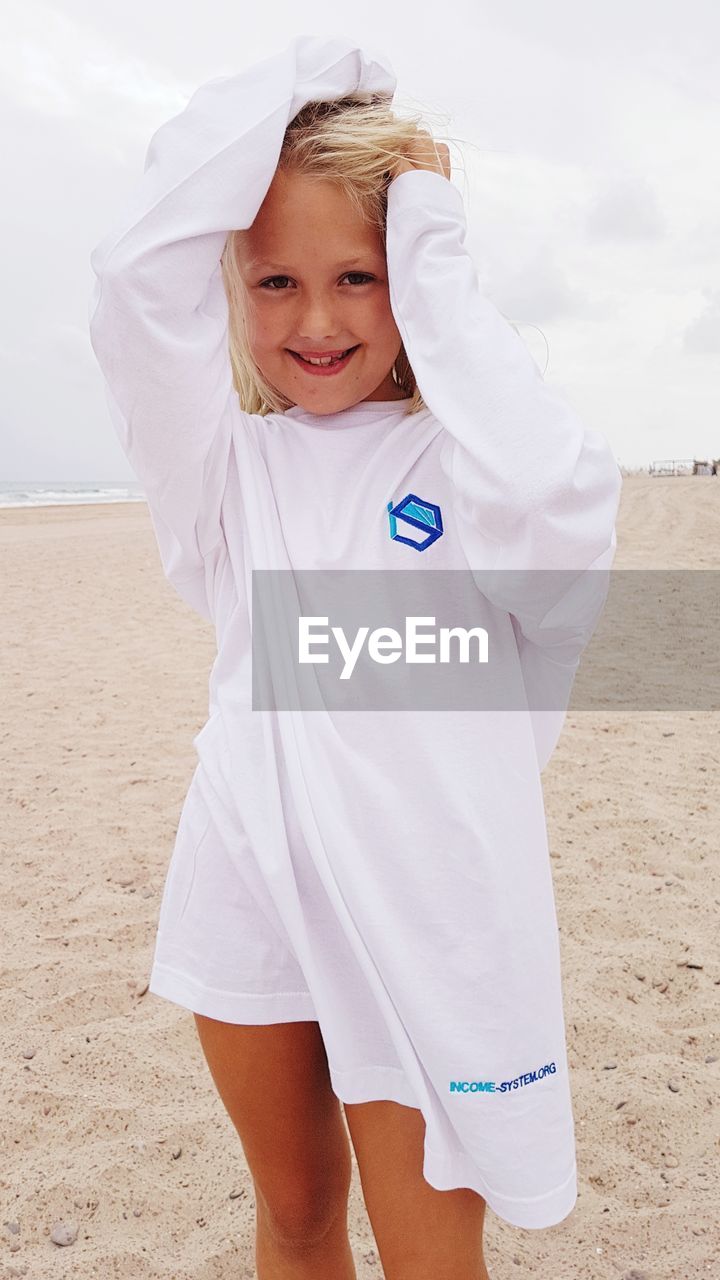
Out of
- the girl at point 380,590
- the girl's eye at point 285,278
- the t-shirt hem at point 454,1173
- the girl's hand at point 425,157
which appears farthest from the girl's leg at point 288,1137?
the girl's hand at point 425,157

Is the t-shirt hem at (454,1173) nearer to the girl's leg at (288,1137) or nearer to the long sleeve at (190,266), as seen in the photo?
the girl's leg at (288,1137)

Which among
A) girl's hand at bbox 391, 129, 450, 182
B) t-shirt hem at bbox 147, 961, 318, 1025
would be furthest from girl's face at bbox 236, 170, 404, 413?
t-shirt hem at bbox 147, 961, 318, 1025

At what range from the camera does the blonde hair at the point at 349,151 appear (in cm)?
134

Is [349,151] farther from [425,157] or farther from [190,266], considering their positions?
[190,266]

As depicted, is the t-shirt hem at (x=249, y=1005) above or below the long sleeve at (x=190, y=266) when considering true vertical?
below

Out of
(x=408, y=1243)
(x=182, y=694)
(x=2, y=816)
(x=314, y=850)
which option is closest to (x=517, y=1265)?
(x=408, y=1243)

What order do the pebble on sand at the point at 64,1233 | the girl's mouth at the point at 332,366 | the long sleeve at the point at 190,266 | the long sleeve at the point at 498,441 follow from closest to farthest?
the long sleeve at the point at 498,441 → the long sleeve at the point at 190,266 → the girl's mouth at the point at 332,366 → the pebble on sand at the point at 64,1233

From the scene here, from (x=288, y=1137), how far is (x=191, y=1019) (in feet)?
5.45

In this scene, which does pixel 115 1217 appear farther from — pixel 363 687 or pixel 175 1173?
pixel 363 687

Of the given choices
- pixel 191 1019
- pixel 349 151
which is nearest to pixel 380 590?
pixel 349 151

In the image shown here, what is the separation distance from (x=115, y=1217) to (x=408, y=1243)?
1.35 meters

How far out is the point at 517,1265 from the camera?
2.21 metres

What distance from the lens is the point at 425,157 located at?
1.42 metres

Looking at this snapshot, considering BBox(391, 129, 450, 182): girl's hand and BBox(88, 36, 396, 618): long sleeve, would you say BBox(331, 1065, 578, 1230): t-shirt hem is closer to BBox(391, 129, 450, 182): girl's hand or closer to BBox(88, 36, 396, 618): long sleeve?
BBox(88, 36, 396, 618): long sleeve
